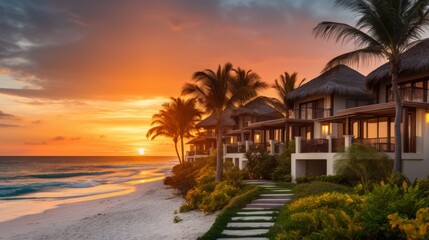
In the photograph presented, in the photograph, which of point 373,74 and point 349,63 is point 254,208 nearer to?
point 349,63

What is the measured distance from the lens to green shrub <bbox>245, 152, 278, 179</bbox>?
24.2 meters

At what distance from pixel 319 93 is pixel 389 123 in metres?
5.94

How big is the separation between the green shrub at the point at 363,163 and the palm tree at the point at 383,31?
935mm

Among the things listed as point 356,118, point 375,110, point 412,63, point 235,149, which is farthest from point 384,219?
point 235,149

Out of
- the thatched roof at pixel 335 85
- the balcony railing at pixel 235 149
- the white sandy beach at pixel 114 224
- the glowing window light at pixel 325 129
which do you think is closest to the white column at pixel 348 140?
the thatched roof at pixel 335 85

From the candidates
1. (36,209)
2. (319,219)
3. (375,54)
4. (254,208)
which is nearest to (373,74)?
(375,54)

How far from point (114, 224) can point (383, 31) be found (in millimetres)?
13032

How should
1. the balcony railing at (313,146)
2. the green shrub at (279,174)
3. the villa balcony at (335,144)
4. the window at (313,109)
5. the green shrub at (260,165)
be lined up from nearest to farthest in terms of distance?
the villa balcony at (335,144), the balcony railing at (313,146), the green shrub at (279,174), the green shrub at (260,165), the window at (313,109)

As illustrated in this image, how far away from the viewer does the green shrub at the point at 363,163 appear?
17.5 metres

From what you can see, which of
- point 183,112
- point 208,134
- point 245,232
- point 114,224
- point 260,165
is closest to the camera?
point 245,232

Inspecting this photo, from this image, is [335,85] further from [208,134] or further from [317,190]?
[208,134]

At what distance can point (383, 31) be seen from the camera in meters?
16.6

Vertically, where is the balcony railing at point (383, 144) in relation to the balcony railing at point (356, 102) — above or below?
below

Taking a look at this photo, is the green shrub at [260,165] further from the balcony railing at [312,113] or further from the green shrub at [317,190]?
the green shrub at [317,190]
